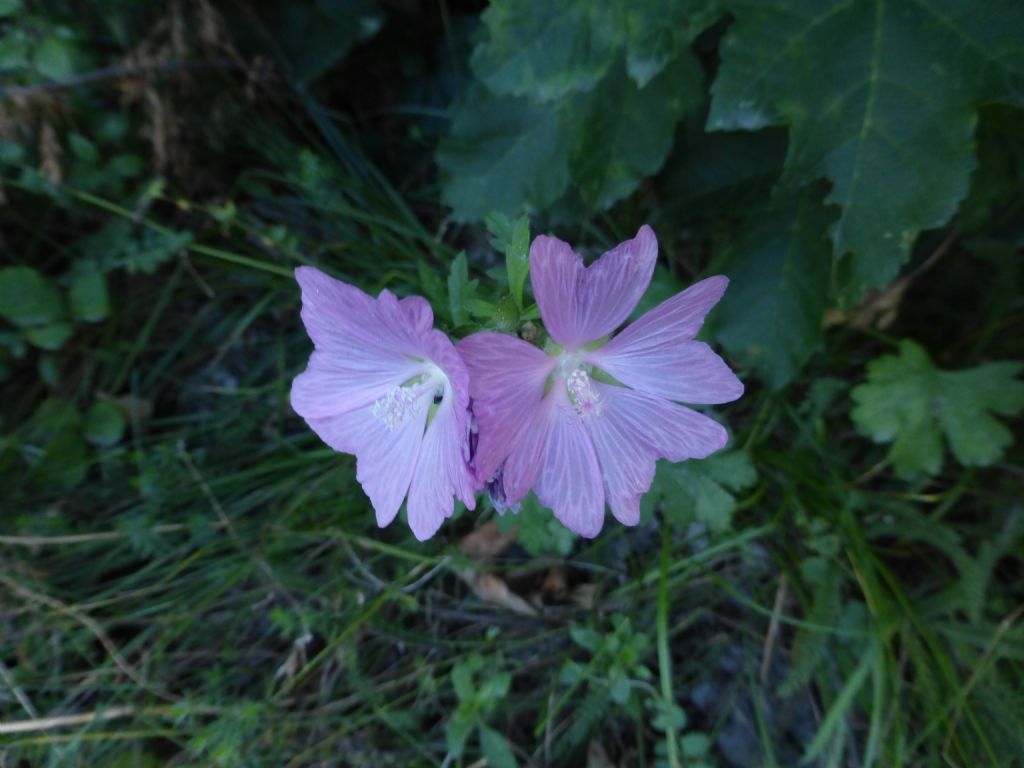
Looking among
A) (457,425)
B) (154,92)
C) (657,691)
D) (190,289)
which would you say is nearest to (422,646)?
(657,691)

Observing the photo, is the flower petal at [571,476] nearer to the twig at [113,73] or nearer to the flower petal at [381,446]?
the flower petal at [381,446]

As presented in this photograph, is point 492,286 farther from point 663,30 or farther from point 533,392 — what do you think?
point 663,30

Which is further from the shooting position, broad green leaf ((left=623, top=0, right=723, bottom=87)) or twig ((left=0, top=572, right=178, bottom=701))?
twig ((left=0, top=572, right=178, bottom=701))

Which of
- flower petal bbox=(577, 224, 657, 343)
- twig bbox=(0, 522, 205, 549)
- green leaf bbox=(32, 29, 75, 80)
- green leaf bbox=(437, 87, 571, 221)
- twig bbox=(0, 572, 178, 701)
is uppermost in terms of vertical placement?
green leaf bbox=(32, 29, 75, 80)

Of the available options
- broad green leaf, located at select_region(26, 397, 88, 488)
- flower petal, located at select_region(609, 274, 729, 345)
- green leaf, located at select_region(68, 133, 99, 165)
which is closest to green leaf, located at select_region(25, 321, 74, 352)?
broad green leaf, located at select_region(26, 397, 88, 488)

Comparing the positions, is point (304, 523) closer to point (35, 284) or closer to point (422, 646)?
point (422, 646)

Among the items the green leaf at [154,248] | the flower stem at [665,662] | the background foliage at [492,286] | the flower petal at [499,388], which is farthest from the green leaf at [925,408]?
the green leaf at [154,248]

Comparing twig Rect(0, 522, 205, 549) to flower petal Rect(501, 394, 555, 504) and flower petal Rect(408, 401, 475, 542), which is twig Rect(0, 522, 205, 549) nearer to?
Answer: flower petal Rect(408, 401, 475, 542)
